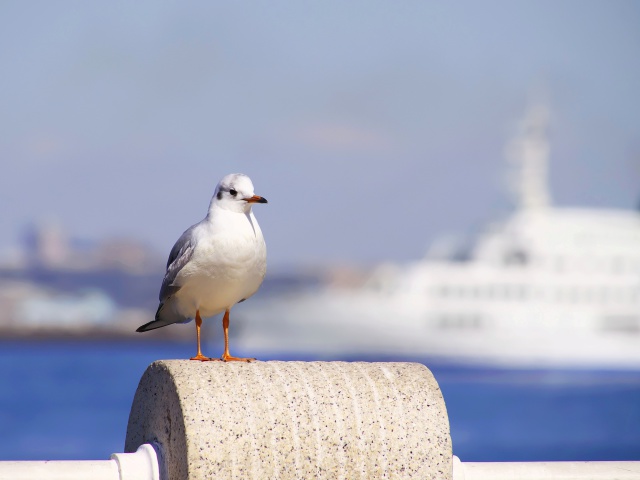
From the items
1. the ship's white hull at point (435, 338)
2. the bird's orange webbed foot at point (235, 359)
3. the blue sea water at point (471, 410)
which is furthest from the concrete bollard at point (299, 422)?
the ship's white hull at point (435, 338)

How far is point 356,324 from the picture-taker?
155ft

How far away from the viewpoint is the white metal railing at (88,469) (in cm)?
332

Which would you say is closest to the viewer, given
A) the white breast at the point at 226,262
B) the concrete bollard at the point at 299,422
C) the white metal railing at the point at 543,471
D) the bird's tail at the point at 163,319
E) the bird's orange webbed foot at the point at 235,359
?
the concrete bollard at the point at 299,422

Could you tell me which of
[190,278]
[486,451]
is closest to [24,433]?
[486,451]

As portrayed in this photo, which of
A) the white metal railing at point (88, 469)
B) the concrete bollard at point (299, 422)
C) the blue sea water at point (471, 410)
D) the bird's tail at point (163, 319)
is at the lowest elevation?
the blue sea water at point (471, 410)

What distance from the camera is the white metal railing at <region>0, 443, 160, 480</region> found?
10.9 feet

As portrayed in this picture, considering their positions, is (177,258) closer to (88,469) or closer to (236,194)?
(236,194)

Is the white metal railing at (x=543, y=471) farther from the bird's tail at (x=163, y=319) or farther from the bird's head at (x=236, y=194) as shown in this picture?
the bird's tail at (x=163, y=319)

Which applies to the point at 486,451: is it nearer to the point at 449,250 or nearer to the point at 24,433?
the point at 24,433

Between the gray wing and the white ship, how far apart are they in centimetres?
4225

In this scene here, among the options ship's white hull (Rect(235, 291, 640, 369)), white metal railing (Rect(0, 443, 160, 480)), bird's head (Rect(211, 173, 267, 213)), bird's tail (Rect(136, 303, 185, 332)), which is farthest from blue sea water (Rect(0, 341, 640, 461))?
white metal railing (Rect(0, 443, 160, 480))

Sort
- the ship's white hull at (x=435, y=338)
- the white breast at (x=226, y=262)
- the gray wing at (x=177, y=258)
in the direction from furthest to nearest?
1. the ship's white hull at (x=435, y=338)
2. the gray wing at (x=177, y=258)
3. the white breast at (x=226, y=262)

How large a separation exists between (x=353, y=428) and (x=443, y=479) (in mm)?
297

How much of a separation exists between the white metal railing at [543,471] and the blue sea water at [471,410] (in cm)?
1765
